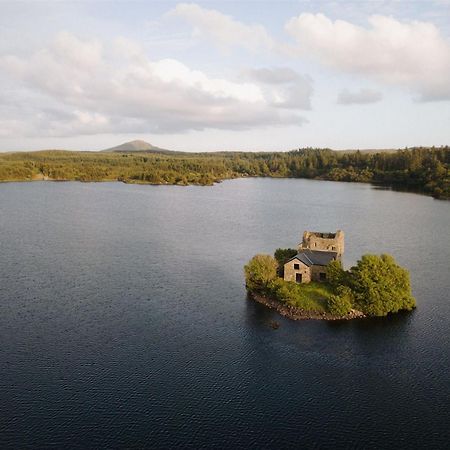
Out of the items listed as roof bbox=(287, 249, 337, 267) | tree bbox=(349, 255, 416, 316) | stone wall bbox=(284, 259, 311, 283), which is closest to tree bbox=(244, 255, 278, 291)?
stone wall bbox=(284, 259, 311, 283)

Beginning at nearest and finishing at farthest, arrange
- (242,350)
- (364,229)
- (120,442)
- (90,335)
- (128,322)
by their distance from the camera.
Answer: (120,442), (242,350), (90,335), (128,322), (364,229)

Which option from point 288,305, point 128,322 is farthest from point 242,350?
point 128,322

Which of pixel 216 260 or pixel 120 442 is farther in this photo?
pixel 216 260

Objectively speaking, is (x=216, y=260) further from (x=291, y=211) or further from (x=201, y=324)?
(x=291, y=211)

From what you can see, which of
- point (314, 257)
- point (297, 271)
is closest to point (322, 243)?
point (314, 257)

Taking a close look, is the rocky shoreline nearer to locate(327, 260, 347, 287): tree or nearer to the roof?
locate(327, 260, 347, 287): tree

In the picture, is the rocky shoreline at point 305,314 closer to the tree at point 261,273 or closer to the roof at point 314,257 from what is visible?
the tree at point 261,273

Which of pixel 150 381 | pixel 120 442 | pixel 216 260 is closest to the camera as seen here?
pixel 120 442

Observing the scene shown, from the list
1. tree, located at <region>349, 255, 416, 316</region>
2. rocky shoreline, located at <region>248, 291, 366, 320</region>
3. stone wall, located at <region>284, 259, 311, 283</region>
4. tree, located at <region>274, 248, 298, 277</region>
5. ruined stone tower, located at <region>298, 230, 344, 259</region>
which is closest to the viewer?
rocky shoreline, located at <region>248, 291, 366, 320</region>
